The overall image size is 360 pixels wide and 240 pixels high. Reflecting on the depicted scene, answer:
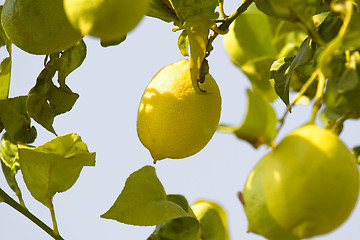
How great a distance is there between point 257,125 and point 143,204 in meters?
0.34

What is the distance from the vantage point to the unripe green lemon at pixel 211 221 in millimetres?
1182

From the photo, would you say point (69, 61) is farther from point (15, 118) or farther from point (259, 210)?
point (259, 210)

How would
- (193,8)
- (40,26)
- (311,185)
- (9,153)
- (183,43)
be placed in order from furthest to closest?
(9,153), (183,43), (193,8), (40,26), (311,185)

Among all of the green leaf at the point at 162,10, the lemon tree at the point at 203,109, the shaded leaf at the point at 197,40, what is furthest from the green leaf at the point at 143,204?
the green leaf at the point at 162,10

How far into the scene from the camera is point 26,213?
1062 millimetres

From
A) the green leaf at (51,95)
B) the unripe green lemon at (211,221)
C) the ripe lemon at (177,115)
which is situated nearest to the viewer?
the ripe lemon at (177,115)

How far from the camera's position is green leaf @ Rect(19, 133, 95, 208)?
38.5 inches

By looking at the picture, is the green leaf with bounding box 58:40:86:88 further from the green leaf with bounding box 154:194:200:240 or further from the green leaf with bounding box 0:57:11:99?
the green leaf with bounding box 154:194:200:240

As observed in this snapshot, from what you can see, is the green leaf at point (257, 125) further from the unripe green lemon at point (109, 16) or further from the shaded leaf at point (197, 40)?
the shaded leaf at point (197, 40)

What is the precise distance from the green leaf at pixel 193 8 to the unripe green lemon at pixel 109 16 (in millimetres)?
317

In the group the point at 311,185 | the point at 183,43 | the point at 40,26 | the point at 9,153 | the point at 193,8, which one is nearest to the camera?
the point at 311,185

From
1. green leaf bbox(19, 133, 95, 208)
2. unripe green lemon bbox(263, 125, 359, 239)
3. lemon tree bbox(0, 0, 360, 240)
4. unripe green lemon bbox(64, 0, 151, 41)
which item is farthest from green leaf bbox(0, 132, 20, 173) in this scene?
unripe green lemon bbox(263, 125, 359, 239)

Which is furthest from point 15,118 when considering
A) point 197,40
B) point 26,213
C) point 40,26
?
point 197,40

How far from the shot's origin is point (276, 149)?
651 millimetres
